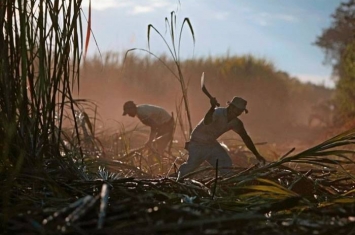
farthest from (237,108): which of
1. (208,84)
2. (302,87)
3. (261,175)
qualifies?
(302,87)

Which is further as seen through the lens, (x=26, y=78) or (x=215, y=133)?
(x=215, y=133)

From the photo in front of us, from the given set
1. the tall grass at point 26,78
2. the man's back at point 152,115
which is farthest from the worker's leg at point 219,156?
the man's back at point 152,115

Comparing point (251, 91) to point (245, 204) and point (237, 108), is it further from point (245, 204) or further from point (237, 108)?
point (245, 204)

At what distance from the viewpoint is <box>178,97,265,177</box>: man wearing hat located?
4875mm

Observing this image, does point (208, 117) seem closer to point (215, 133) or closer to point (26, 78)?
point (215, 133)

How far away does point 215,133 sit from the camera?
5113 millimetres

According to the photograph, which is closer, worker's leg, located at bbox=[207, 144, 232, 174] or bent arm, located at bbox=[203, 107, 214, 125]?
bent arm, located at bbox=[203, 107, 214, 125]

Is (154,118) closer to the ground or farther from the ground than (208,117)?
closer to the ground

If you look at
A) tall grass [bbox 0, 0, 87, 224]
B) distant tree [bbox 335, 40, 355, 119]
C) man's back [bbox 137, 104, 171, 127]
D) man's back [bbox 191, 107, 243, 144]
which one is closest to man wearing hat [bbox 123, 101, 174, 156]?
man's back [bbox 137, 104, 171, 127]

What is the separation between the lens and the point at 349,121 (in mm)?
15672

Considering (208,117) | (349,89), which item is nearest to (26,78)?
(208,117)

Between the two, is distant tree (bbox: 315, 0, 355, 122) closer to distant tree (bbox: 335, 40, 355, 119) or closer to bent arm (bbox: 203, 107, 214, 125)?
distant tree (bbox: 335, 40, 355, 119)

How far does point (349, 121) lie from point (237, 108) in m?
11.4

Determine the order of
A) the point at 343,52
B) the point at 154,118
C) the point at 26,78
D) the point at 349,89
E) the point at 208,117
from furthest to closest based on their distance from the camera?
the point at 343,52 < the point at 349,89 < the point at 154,118 < the point at 208,117 < the point at 26,78
